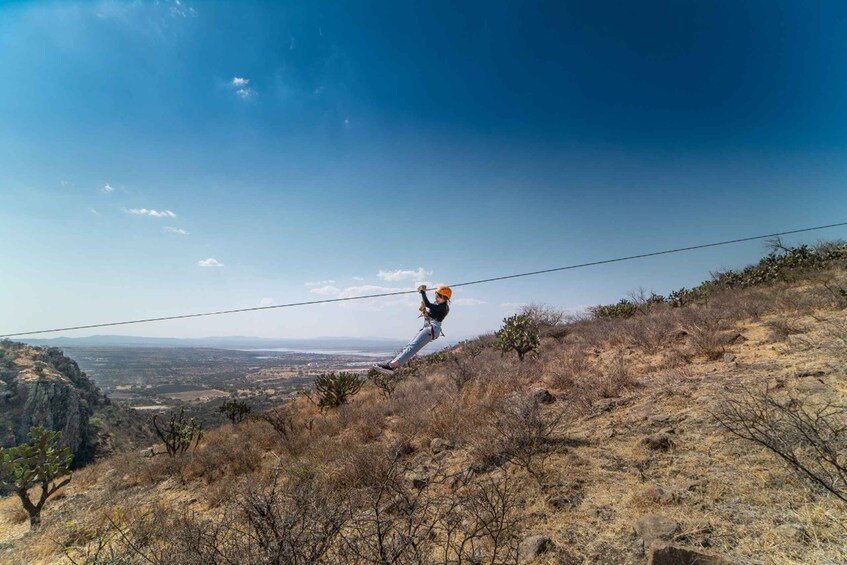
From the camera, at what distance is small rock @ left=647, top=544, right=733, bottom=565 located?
2.74 metres

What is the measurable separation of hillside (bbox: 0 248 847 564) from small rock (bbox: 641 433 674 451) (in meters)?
0.03

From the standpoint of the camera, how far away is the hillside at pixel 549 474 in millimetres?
3252

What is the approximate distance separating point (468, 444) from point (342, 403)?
407 inches

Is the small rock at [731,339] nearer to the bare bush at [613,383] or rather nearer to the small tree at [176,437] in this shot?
the bare bush at [613,383]

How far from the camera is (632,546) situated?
11.0ft

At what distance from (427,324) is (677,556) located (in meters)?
5.67

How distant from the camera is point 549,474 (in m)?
4.80

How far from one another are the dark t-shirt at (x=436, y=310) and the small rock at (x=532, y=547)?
489cm

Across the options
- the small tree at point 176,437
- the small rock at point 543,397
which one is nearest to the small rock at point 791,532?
the small rock at point 543,397

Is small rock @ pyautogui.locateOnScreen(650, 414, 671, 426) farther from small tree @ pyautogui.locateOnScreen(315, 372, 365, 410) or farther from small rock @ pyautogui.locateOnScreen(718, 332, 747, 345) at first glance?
small tree @ pyautogui.locateOnScreen(315, 372, 365, 410)

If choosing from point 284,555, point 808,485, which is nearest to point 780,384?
point 808,485

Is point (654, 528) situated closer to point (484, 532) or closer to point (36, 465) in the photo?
point (484, 532)

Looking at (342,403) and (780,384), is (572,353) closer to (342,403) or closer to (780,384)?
(780,384)

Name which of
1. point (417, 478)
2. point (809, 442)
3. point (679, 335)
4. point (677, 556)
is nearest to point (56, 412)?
point (417, 478)
